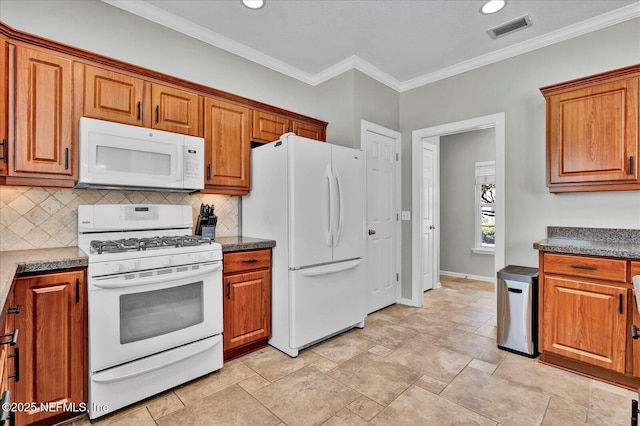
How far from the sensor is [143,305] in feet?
6.61

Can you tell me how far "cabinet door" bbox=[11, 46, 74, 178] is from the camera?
1.92 meters

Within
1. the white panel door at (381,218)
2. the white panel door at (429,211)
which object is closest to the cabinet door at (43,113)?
the white panel door at (381,218)

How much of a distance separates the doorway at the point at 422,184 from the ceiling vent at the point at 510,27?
0.73 metres

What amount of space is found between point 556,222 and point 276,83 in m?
3.09

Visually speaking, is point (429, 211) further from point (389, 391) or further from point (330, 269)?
point (389, 391)

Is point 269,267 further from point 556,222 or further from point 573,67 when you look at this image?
point 573,67

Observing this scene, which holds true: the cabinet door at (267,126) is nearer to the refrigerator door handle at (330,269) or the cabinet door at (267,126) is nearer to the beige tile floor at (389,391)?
the refrigerator door handle at (330,269)

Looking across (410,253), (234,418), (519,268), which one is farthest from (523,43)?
(234,418)

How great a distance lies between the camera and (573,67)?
2.89m

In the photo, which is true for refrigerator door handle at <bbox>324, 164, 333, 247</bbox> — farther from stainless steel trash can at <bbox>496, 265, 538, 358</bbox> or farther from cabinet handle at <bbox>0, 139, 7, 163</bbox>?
cabinet handle at <bbox>0, 139, 7, 163</bbox>

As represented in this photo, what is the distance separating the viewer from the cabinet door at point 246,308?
8.23ft

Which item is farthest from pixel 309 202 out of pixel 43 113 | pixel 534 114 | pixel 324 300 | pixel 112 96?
pixel 534 114

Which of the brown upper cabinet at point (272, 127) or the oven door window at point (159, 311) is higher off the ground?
the brown upper cabinet at point (272, 127)

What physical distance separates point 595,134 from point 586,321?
1.40 metres
